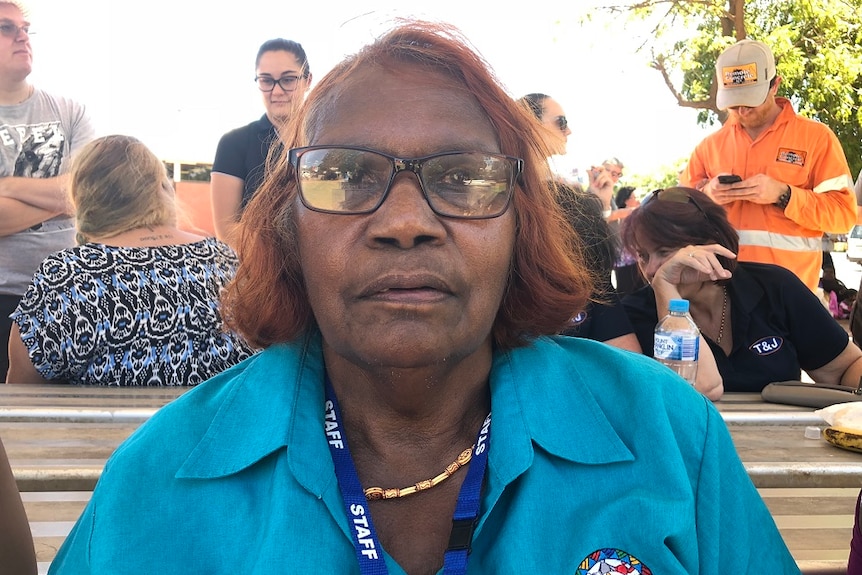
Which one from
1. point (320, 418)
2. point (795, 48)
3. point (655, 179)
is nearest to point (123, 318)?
point (320, 418)

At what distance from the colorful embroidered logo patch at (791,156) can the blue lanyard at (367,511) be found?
3.92 m

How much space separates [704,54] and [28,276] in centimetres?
1234

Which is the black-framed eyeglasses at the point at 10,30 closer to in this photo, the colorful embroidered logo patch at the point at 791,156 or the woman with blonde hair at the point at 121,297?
the woman with blonde hair at the point at 121,297

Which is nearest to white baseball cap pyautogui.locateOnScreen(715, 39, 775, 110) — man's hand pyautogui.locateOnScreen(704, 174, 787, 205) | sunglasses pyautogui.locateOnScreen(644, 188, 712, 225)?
man's hand pyautogui.locateOnScreen(704, 174, 787, 205)

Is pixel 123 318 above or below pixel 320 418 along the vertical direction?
below

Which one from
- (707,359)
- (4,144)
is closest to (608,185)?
(707,359)

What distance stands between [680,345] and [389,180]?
181cm

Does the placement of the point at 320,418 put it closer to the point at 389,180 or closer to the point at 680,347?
the point at 389,180

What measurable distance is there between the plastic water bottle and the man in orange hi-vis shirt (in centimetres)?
183

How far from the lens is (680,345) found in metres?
2.96

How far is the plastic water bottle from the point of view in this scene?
2953mm

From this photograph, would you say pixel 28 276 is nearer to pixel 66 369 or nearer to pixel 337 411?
pixel 66 369

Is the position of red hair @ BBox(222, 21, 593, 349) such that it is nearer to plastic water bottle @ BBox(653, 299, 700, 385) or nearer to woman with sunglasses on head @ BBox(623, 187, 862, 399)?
plastic water bottle @ BBox(653, 299, 700, 385)

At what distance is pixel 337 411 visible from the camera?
5.40 ft
